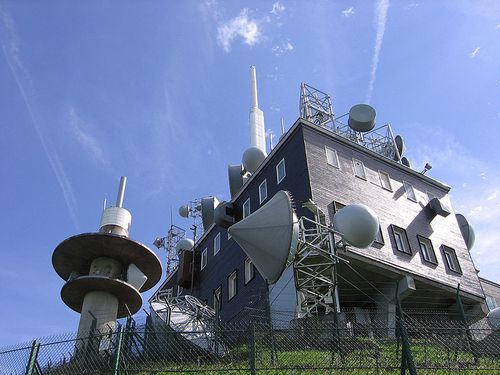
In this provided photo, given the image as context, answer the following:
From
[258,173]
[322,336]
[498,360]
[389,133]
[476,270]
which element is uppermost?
[389,133]

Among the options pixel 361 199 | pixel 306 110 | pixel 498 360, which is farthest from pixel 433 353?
pixel 306 110

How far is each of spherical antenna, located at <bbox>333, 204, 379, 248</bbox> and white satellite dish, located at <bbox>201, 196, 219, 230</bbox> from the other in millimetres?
18878

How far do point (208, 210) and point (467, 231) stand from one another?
18413 mm

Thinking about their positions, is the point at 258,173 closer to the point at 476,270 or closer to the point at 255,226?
the point at 255,226

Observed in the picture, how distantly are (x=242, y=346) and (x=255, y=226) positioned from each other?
609cm

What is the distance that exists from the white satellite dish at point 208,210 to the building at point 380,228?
14.8 ft

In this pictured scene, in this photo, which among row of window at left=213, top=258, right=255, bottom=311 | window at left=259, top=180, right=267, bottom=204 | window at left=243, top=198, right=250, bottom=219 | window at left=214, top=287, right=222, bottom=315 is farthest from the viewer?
window at left=214, top=287, right=222, bottom=315

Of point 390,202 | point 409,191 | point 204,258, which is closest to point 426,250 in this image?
point 390,202

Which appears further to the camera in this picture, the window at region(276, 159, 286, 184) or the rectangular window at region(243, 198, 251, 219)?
the rectangular window at region(243, 198, 251, 219)

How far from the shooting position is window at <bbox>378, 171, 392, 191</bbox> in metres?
30.5

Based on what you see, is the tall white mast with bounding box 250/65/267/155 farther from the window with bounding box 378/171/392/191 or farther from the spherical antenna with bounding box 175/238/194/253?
the window with bounding box 378/171/392/191

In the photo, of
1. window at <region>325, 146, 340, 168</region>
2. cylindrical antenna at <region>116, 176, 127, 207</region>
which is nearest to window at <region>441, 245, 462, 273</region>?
window at <region>325, 146, 340, 168</region>

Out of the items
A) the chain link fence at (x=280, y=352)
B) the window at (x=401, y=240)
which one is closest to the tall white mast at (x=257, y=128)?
the window at (x=401, y=240)

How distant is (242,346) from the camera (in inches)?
594
